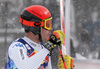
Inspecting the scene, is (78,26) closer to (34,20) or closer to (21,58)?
(34,20)

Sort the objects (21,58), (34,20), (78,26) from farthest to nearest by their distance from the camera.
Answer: (78,26) < (34,20) < (21,58)

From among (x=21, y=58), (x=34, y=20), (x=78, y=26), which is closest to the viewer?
(x=21, y=58)

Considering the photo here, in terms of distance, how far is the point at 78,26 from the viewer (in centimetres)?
322

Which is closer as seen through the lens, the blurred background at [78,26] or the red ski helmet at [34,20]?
the red ski helmet at [34,20]

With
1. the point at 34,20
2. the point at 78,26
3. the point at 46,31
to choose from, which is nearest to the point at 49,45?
the point at 46,31

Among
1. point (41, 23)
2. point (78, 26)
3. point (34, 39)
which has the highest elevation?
point (41, 23)

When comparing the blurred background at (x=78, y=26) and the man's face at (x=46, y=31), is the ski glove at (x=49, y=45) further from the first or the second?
the blurred background at (x=78, y=26)

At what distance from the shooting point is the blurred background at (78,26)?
3.15 m

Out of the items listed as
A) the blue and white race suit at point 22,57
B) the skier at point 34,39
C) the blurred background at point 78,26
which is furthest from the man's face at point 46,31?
the blurred background at point 78,26

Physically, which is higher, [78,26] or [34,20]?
[34,20]

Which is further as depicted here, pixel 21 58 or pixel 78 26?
pixel 78 26

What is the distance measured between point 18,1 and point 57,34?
4.72 ft

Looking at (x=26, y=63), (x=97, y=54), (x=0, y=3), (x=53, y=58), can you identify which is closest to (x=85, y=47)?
(x=97, y=54)

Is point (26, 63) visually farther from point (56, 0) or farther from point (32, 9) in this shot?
point (56, 0)
